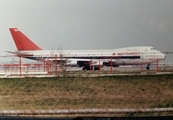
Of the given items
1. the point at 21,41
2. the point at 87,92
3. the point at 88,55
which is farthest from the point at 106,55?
the point at 21,41

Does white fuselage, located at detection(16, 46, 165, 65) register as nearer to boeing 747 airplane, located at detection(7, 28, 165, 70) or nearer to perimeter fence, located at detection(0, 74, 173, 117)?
boeing 747 airplane, located at detection(7, 28, 165, 70)

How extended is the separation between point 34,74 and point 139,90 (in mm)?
1041

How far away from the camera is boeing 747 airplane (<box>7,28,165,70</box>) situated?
119 inches

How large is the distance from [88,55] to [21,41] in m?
0.68

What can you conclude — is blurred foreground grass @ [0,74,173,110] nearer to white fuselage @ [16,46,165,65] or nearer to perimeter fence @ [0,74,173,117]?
perimeter fence @ [0,74,173,117]

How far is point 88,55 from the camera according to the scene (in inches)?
126

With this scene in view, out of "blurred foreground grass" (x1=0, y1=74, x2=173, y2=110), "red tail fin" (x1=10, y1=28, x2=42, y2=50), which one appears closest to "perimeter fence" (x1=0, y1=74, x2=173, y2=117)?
"blurred foreground grass" (x1=0, y1=74, x2=173, y2=110)

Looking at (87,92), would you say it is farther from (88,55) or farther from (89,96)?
(88,55)

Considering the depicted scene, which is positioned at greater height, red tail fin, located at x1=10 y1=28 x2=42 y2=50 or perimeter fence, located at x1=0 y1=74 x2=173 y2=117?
red tail fin, located at x1=10 y1=28 x2=42 y2=50

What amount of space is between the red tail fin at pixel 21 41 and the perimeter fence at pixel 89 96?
0.31 m

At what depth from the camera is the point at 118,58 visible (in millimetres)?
3137

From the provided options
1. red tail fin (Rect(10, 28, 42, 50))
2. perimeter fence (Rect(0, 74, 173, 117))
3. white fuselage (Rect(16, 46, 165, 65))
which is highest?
red tail fin (Rect(10, 28, 42, 50))

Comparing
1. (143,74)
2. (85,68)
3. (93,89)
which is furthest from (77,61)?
(143,74)

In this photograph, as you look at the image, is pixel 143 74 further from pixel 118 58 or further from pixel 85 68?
pixel 85 68
